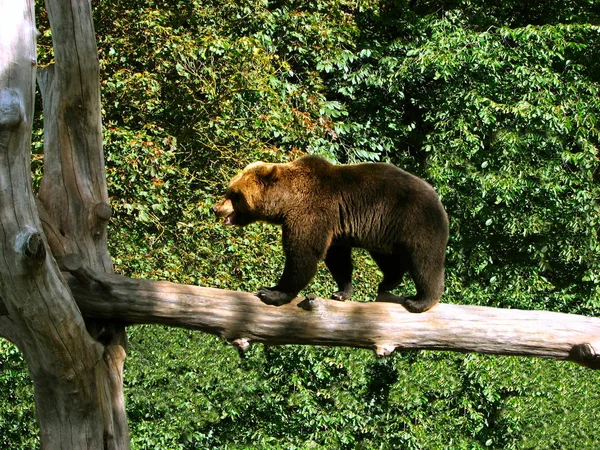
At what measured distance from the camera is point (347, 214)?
4930 mm

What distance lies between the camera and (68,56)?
13.1ft

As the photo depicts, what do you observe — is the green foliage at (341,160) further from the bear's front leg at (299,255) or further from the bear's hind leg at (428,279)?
the bear's hind leg at (428,279)

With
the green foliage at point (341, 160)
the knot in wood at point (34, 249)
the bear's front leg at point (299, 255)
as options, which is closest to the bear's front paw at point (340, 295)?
the bear's front leg at point (299, 255)

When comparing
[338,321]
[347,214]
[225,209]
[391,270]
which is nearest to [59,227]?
[225,209]

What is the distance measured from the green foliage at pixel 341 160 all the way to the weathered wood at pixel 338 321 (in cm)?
367

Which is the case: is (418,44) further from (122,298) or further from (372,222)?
(122,298)

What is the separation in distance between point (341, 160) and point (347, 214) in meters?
5.05

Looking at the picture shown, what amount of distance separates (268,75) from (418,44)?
280 cm

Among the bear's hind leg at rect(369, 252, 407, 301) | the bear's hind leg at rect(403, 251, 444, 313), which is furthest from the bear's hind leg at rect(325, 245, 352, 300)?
the bear's hind leg at rect(403, 251, 444, 313)

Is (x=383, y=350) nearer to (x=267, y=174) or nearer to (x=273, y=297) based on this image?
(x=273, y=297)

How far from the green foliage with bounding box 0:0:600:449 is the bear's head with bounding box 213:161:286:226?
2.95 m

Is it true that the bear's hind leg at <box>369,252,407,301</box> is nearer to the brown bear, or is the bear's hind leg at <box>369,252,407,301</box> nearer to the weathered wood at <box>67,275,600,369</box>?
the brown bear

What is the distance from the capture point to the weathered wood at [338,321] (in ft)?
13.4

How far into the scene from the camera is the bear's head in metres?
5.09
